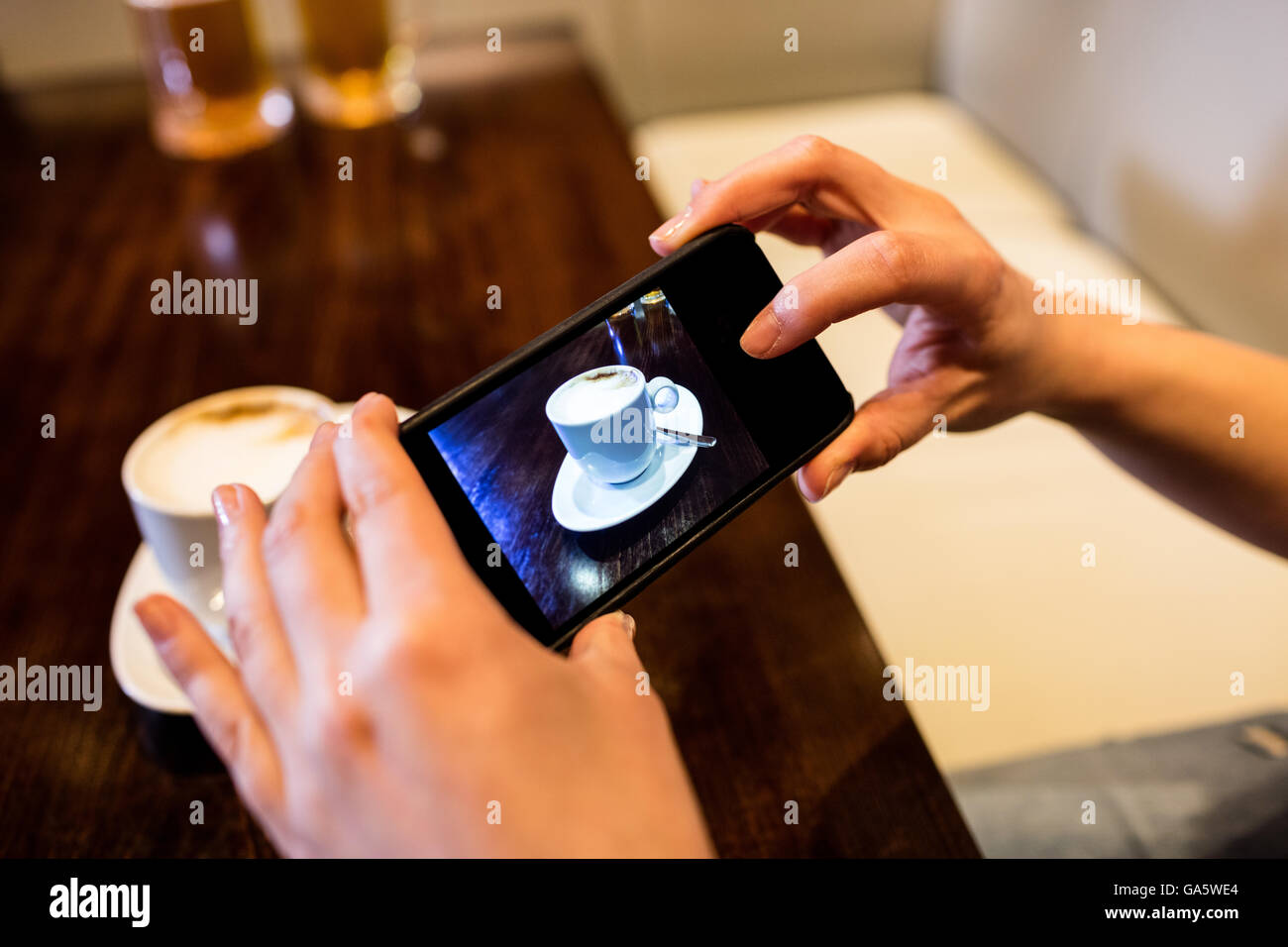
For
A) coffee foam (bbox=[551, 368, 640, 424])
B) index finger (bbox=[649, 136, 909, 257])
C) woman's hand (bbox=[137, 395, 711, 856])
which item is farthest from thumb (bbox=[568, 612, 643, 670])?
index finger (bbox=[649, 136, 909, 257])

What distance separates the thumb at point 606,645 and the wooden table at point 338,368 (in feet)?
0.39

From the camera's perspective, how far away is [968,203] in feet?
4.24

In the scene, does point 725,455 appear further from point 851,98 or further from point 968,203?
point 851,98

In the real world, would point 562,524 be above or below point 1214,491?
above

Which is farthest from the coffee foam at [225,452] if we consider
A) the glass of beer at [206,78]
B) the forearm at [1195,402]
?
the glass of beer at [206,78]

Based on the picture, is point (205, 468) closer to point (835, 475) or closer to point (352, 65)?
point (835, 475)

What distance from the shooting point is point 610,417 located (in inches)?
19.5

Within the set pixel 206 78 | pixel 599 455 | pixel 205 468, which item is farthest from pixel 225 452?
pixel 206 78

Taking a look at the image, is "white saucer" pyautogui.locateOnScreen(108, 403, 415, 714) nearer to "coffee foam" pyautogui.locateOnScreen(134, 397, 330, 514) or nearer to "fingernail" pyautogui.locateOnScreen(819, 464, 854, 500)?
"coffee foam" pyautogui.locateOnScreen(134, 397, 330, 514)

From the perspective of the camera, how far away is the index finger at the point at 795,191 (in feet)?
1.80

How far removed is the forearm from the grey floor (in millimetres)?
159

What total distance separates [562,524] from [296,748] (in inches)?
7.2

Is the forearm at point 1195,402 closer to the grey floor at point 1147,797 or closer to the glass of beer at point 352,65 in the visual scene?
the grey floor at point 1147,797
